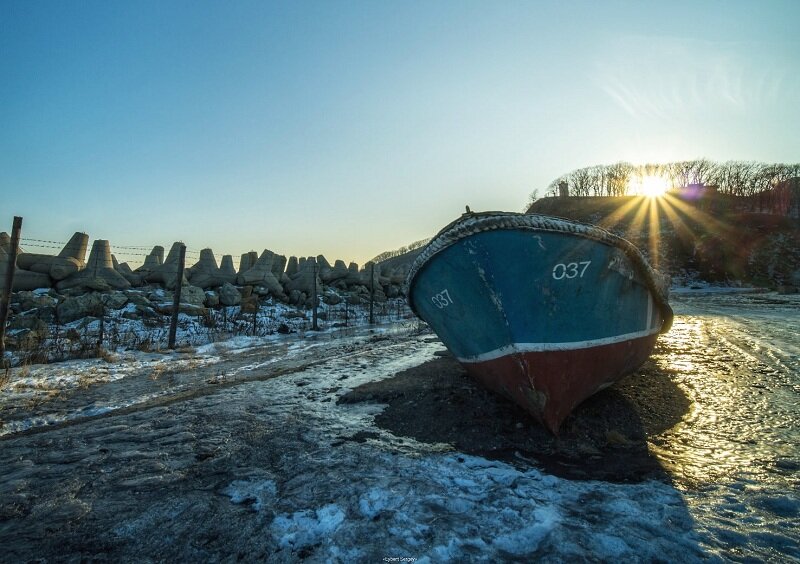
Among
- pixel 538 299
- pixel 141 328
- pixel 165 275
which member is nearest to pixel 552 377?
pixel 538 299

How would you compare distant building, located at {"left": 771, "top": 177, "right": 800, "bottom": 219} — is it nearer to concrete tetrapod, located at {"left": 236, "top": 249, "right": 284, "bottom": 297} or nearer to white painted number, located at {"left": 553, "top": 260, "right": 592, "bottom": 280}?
concrete tetrapod, located at {"left": 236, "top": 249, "right": 284, "bottom": 297}

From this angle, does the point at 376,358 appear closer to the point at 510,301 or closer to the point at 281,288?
the point at 510,301

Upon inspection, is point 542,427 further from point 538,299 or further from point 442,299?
point 442,299

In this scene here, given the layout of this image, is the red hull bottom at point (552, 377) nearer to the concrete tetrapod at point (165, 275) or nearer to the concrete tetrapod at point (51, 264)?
the concrete tetrapod at point (51, 264)

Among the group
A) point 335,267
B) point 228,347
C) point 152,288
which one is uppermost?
point 335,267

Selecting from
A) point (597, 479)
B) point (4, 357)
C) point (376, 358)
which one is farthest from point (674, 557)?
point (4, 357)

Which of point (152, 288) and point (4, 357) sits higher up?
point (152, 288)

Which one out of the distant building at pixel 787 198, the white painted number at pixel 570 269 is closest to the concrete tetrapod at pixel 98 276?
the white painted number at pixel 570 269

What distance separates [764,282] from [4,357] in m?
56.5

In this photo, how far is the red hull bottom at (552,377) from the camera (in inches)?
146

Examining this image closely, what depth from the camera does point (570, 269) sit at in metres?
3.82

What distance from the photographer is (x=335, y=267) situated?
27.5m

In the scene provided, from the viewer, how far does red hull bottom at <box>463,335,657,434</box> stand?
12.2ft

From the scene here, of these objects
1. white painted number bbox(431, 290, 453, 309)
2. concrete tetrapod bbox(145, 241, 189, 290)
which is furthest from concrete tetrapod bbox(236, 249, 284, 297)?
white painted number bbox(431, 290, 453, 309)
